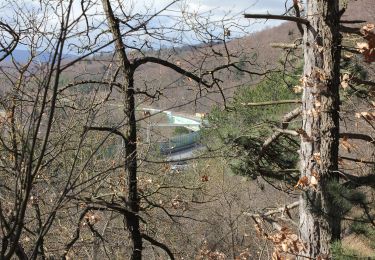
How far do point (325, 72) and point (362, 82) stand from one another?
424 mm

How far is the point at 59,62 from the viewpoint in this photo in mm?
2084

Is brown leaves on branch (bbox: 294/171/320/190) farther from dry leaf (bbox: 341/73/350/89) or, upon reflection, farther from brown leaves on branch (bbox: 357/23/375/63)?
brown leaves on branch (bbox: 357/23/375/63)

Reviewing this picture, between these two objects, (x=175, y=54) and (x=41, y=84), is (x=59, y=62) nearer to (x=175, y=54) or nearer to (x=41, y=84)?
(x=41, y=84)

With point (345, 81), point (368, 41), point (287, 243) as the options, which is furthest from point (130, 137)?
point (368, 41)

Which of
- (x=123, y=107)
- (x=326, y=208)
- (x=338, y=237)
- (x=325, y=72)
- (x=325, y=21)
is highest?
(x=325, y=21)

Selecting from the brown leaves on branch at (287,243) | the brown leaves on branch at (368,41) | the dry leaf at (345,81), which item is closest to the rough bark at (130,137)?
the brown leaves on branch at (287,243)

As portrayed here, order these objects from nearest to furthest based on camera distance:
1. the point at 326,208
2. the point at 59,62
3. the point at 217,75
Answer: the point at 59,62 < the point at 326,208 < the point at 217,75

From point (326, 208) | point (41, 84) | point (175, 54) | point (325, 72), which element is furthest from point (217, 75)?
point (41, 84)

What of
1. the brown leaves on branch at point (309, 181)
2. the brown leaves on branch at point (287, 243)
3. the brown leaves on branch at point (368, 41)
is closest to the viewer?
the brown leaves on branch at point (368, 41)

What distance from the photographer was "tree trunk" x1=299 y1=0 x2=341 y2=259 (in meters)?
5.18

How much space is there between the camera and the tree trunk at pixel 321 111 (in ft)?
17.0

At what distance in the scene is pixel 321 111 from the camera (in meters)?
5.20

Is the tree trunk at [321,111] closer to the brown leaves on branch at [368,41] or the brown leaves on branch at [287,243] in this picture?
the brown leaves on branch at [287,243]

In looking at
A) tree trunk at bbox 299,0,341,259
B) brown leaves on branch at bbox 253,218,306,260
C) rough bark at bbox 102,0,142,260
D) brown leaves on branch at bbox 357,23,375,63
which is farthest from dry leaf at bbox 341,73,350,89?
rough bark at bbox 102,0,142,260
